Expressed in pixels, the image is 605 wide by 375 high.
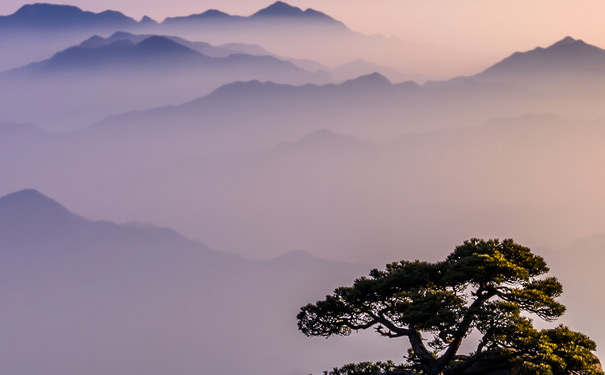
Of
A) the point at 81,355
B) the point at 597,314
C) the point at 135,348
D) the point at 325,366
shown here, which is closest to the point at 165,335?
the point at 135,348

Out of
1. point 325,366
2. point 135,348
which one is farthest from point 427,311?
point 135,348

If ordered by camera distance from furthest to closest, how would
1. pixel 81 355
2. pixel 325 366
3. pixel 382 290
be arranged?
pixel 81 355 → pixel 325 366 → pixel 382 290

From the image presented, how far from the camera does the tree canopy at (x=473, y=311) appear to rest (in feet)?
68.9

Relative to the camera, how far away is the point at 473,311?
21172mm

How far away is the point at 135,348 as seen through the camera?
613 ft

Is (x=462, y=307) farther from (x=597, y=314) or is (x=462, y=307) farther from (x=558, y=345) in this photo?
(x=597, y=314)

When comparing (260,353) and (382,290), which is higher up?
(260,353)

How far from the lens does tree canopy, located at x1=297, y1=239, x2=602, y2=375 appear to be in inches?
827

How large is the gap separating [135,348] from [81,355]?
13433 millimetres

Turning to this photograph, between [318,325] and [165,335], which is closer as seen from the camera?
[318,325]

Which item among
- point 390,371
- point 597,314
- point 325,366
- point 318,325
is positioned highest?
point 597,314

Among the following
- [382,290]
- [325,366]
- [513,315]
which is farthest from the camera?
[325,366]

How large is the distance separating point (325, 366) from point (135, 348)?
161 ft

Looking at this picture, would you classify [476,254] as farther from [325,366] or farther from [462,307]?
[325,366]
